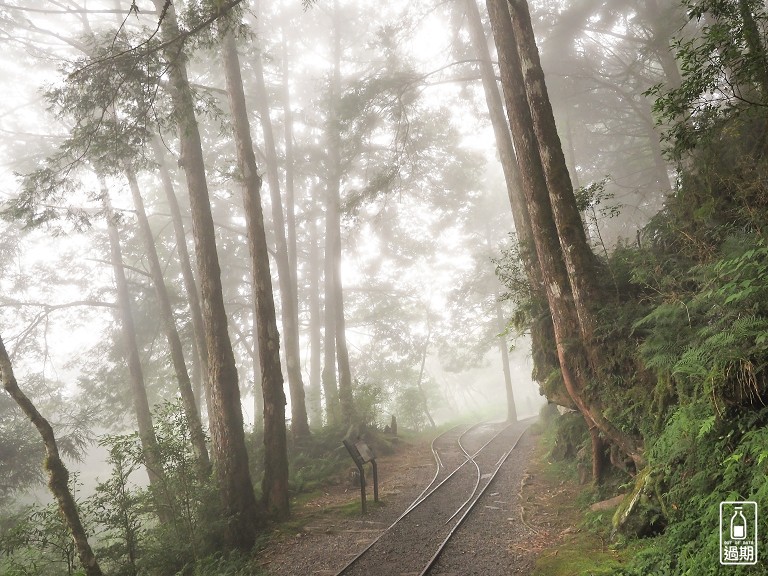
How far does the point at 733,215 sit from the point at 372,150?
1375 centimetres

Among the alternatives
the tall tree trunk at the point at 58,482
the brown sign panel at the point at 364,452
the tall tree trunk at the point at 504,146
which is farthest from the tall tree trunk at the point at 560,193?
the tall tree trunk at the point at 58,482

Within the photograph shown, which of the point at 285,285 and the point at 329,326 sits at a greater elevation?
the point at 285,285

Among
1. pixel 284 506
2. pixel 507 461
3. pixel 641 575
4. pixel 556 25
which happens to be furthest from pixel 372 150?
pixel 641 575

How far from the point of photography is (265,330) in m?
9.06

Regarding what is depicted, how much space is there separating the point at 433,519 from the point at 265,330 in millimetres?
4783

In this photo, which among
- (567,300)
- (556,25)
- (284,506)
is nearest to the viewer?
(567,300)

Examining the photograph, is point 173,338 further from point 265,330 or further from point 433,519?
point 433,519

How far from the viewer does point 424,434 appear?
20297 mm

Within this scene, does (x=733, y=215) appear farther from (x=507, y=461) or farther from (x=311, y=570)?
(x=507, y=461)

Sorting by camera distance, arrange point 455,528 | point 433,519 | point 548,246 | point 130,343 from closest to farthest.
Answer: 1. point 455,528
2. point 548,246
3. point 433,519
4. point 130,343

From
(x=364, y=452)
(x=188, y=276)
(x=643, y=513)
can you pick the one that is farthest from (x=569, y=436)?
(x=188, y=276)

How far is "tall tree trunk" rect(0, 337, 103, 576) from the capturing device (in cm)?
660

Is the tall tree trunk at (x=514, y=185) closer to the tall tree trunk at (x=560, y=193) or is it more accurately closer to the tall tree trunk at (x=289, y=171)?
the tall tree trunk at (x=560, y=193)

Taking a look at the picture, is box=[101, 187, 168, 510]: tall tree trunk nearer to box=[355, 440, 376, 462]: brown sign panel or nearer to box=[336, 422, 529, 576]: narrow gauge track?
box=[355, 440, 376, 462]: brown sign panel
